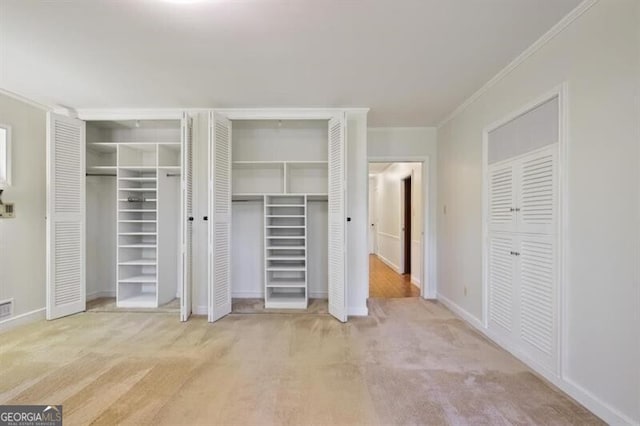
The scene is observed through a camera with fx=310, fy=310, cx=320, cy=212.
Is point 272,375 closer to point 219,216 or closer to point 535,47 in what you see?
point 219,216

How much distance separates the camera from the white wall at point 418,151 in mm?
4477

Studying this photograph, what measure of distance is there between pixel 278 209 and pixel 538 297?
10.3 ft

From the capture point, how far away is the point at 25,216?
332cm

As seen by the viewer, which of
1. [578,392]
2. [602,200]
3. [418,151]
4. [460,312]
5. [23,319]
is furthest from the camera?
[418,151]

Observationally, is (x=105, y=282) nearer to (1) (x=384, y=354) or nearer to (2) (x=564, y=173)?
(1) (x=384, y=354)

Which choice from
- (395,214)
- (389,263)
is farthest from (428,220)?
(389,263)

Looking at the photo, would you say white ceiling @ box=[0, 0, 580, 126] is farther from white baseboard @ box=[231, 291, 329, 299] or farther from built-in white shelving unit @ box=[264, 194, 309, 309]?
white baseboard @ box=[231, 291, 329, 299]

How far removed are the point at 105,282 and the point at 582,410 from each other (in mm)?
5255

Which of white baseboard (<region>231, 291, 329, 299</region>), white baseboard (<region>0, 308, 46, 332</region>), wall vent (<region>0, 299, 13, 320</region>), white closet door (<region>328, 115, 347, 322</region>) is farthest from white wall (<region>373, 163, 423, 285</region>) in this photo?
wall vent (<region>0, 299, 13, 320</region>)

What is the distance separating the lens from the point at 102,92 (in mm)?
3186

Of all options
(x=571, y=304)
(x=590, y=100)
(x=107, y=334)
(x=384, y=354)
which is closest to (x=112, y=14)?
(x=107, y=334)

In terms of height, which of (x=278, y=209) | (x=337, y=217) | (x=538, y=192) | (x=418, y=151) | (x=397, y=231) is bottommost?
(x=397, y=231)

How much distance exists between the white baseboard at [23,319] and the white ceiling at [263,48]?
7.65 feet

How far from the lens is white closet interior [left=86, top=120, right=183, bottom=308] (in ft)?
12.8
